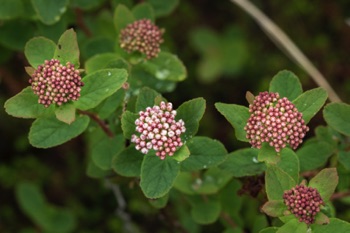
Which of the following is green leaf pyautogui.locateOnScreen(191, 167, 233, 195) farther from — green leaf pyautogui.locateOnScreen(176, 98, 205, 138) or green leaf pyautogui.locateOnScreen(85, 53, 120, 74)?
green leaf pyautogui.locateOnScreen(85, 53, 120, 74)

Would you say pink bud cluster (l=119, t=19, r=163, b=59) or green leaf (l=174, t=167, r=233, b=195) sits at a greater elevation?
pink bud cluster (l=119, t=19, r=163, b=59)

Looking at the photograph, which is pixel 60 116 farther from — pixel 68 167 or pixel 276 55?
pixel 276 55

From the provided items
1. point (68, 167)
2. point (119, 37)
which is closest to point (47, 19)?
point (119, 37)

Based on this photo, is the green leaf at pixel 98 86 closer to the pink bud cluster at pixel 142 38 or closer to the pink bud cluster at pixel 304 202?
the pink bud cluster at pixel 142 38

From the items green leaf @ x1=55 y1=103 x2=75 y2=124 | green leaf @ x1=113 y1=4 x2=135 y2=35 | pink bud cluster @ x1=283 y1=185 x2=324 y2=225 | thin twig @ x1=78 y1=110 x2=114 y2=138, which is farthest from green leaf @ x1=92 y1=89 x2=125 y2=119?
pink bud cluster @ x1=283 y1=185 x2=324 y2=225

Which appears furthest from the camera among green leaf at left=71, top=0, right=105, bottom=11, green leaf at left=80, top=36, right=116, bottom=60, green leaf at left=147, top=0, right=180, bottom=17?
green leaf at left=147, top=0, right=180, bottom=17

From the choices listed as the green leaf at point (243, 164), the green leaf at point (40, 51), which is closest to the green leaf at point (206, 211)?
the green leaf at point (243, 164)
